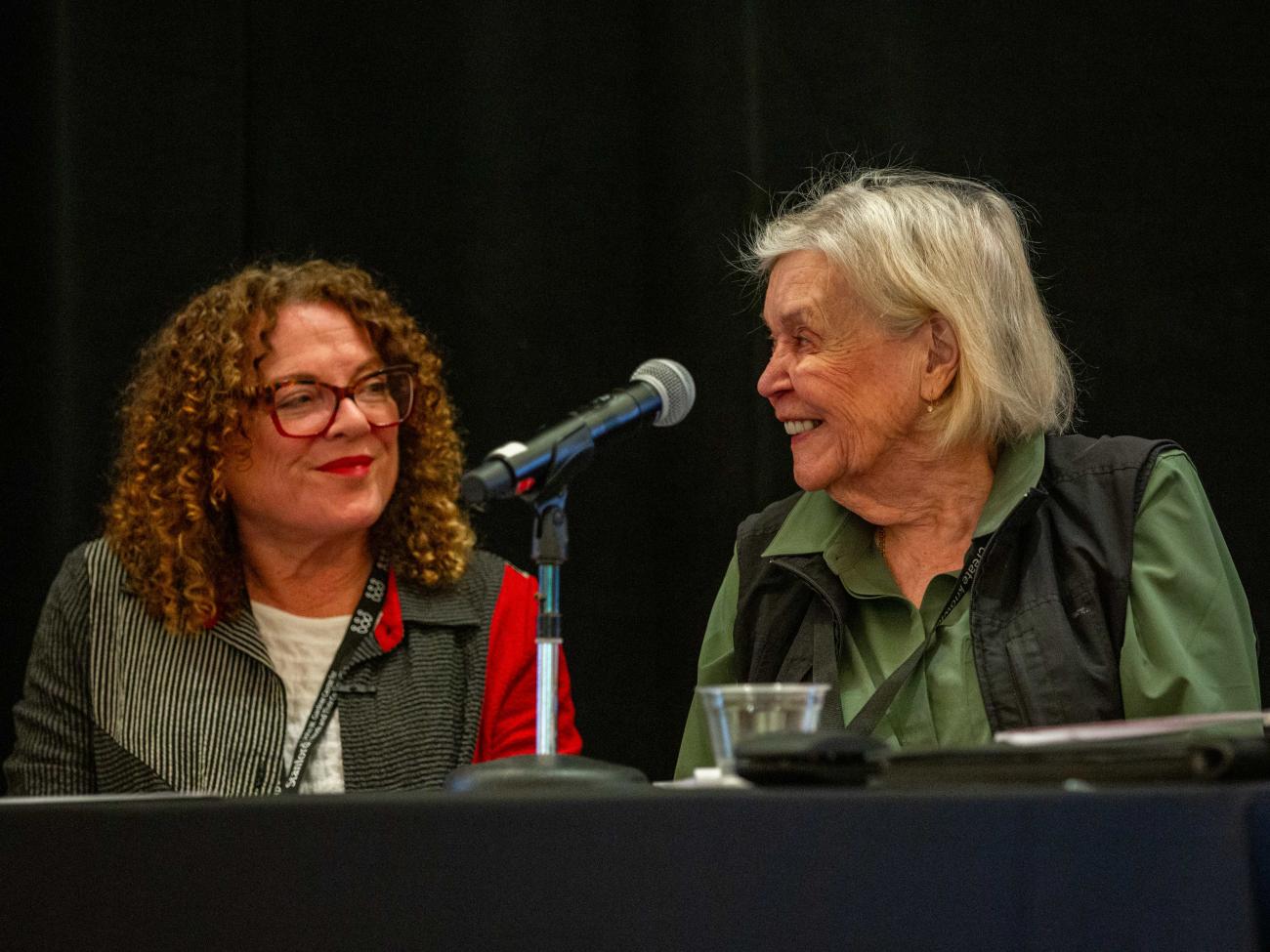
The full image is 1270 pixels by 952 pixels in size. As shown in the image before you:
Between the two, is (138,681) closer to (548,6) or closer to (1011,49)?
(548,6)

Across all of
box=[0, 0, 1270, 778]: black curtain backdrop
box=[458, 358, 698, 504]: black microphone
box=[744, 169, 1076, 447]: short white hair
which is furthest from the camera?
box=[0, 0, 1270, 778]: black curtain backdrop

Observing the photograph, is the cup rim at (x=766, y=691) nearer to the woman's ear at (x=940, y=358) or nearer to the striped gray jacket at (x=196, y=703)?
the woman's ear at (x=940, y=358)

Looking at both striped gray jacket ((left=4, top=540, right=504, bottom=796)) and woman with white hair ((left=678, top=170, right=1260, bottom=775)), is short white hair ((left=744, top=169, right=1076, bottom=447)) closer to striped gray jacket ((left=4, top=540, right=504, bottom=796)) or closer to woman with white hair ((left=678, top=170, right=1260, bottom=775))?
woman with white hair ((left=678, top=170, right=1260, bottom=775))

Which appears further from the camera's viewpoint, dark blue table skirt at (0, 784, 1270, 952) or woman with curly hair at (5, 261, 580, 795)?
woman with curly hair at (5, 261, 580, 795)

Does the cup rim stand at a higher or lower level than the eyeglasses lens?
lower

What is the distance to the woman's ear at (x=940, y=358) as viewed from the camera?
2104 millimetres

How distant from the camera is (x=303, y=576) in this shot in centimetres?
245

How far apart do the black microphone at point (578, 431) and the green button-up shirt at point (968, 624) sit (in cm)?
54

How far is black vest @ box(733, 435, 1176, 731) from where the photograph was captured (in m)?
1.81

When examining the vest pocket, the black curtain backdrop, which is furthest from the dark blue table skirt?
the black curtain backdrop

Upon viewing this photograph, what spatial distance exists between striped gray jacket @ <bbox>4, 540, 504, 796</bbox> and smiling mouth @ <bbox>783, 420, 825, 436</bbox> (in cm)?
65

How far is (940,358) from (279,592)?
113 cm


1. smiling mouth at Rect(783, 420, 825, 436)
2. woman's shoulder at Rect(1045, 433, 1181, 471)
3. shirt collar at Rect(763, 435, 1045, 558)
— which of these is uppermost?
smiling mouth at Rect(783, 420, 825, 436)

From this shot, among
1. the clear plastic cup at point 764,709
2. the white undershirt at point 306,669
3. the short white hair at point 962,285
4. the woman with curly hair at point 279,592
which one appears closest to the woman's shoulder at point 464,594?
the woman with curly hair at point 279,592
